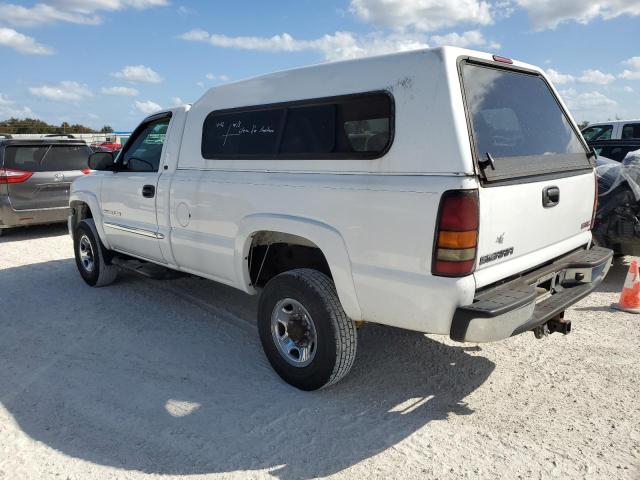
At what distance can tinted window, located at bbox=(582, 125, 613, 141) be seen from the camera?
11078 mm

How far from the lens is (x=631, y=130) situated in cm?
1069

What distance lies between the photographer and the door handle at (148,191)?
447cm

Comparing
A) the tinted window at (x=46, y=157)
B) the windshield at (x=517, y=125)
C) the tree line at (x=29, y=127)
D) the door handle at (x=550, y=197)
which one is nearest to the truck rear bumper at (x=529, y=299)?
the door handle at (x=550, y=197)

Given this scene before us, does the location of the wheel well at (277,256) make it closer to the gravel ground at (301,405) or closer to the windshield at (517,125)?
the gravel ground at (301,405)

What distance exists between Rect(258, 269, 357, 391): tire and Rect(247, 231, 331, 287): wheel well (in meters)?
0.29

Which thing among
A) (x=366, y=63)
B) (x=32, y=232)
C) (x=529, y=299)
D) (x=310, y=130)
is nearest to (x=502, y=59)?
(x=366, y=63)

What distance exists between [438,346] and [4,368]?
3338 millimetres

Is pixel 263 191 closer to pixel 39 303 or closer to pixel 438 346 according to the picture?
pixel 438 346

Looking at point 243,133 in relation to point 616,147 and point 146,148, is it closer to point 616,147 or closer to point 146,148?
point 146,148

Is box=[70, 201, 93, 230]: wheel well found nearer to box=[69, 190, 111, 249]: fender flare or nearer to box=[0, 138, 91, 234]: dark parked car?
box=[69, 190, 111, 249]: fender flare

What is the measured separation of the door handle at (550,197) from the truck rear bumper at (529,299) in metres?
0.42

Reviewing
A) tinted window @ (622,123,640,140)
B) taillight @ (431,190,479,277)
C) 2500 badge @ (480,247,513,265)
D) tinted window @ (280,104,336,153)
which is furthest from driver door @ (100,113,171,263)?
tinted window @ (622,123,640,140)

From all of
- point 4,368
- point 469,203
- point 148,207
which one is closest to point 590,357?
point 469,203

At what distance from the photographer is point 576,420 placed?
9.87 feet
